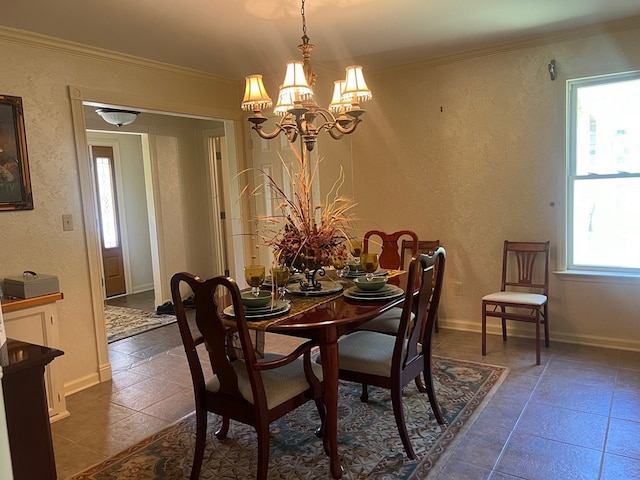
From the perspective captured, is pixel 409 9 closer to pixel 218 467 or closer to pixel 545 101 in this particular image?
pixel 545 101

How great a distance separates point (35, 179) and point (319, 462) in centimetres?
252

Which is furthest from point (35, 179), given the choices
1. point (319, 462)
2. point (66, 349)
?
point (319, 462)

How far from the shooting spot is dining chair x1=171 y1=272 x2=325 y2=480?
196cm

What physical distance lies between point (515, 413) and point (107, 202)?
561cm

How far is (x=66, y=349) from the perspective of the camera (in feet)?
11.1

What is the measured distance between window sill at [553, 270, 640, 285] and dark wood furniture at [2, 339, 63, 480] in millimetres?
3673

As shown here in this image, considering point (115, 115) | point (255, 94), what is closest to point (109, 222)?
point (115, 115)

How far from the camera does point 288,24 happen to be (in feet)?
10.3

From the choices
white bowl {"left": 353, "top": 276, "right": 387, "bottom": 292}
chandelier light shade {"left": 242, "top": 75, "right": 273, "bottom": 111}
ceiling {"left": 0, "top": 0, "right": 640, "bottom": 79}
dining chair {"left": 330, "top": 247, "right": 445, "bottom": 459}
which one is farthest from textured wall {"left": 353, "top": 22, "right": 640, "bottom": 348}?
chandelier light shade {"left": 242, "top": 75, "right": 273, "bottom": 111}

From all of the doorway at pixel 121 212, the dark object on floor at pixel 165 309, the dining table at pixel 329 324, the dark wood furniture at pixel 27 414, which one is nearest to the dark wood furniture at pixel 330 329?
the dining table at pixel 329 324

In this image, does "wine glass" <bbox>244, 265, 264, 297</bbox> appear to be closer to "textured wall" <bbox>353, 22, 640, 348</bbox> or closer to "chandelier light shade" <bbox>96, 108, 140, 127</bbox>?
"textured wall" <bbox>353, 22, 640, 348</bbox>

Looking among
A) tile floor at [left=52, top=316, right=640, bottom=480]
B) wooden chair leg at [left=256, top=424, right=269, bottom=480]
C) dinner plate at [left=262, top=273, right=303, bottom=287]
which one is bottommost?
tile floor at [left=52, top=316, right=640, bottom=480]

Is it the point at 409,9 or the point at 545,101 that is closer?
the point at 409,9

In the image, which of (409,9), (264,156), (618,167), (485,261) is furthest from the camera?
(264,156)
